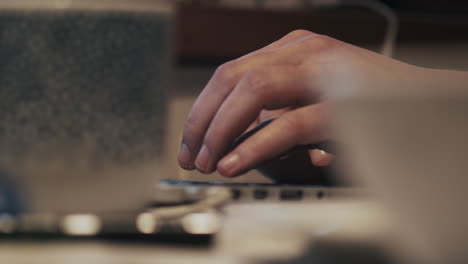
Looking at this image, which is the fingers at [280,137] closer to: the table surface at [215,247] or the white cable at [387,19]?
the white cable at [387,19]

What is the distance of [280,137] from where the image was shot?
178mm

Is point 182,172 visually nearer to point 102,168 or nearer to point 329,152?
point 329,152

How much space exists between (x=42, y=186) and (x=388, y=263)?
0.32 m

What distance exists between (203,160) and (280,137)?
1.3 inches

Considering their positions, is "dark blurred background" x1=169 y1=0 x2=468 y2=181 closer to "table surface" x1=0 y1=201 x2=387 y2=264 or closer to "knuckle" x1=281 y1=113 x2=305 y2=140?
"knuckle" x1=281 y1=113 x2=305 y2=140

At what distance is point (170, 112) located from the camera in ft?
0.94

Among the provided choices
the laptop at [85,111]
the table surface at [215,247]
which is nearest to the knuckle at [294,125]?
the laptop at [85,111]

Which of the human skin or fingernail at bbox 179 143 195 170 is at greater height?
the human skin

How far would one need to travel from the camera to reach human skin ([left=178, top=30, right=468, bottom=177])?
16 cm

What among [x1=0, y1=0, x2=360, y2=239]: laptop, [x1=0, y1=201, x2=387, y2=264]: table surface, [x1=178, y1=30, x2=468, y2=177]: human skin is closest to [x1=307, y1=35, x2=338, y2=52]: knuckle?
[x1=178, y1=30, x2=468, y2=177]: human skin

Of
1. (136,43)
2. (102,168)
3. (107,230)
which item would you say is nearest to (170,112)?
(136,43)

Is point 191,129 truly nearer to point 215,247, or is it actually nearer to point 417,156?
point 417,156

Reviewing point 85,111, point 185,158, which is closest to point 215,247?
point 85,111

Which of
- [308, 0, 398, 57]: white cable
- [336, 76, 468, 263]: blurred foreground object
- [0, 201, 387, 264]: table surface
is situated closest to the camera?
[336, 76, 468, 263]: blurred foreground object
